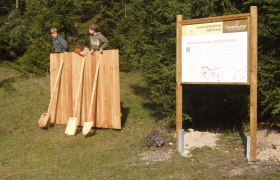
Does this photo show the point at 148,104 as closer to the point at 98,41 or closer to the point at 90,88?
Result: the point at 90,88

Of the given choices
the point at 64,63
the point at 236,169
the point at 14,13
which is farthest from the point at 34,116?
the point at 14,13

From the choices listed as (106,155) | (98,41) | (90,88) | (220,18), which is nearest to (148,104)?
(90,88)

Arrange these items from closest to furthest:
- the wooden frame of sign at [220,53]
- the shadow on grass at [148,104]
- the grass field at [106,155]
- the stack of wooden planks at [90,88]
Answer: the grass field at [106,155] → the wooden frame of sign at [220,53] → the stack of wooden planks at [90,88] → the shadow on grass at [148,104]

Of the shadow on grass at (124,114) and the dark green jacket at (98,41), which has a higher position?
the dark green jacket at (98,41)

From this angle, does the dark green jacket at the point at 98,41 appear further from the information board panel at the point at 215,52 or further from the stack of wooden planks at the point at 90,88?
the information board panel at the point at 215,52

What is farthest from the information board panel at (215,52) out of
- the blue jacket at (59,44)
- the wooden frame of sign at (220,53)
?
the blue jacket at (59,44)

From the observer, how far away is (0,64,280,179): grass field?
6.89 metres

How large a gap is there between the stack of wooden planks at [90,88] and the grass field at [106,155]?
13.7 inches

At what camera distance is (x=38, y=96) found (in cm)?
1498

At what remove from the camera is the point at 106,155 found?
8.45 m

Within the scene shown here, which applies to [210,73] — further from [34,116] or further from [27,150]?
[34,116]

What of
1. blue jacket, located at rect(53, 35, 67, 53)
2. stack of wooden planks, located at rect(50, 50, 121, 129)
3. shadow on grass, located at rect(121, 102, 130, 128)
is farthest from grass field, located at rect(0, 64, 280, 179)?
blue jacket, located at rect(53, 35, 67, 53)

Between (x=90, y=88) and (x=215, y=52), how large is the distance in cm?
421

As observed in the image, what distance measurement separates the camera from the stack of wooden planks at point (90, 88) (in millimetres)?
10281
